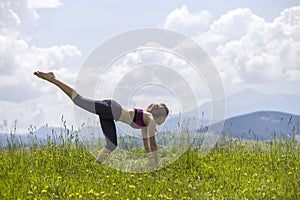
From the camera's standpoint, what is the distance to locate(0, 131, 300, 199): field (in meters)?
6.54

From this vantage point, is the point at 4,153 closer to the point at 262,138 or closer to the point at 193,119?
the point at 193,119

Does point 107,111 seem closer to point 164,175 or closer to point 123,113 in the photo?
point 123,113

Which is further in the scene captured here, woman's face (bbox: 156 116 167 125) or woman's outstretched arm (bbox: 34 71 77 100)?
woman's face (bbox: 156 116 167 125)

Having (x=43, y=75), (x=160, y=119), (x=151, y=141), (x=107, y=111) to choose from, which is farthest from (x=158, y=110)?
(x=43, y=75)

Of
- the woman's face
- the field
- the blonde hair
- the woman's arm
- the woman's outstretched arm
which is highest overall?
the woman's outstretched arm

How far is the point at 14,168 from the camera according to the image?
804 centimetres

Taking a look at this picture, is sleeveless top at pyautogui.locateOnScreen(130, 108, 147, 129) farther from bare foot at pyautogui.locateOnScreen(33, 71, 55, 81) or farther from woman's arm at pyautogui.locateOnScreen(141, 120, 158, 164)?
bare foot at pyautogui.locateOnScreen(33, 71, 55, 81)

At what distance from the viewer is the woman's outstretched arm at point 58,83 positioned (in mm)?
8375

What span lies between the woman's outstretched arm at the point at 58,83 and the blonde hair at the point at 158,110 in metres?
1.41

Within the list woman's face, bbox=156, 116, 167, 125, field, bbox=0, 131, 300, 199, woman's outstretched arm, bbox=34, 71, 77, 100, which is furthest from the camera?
woman's face, bbox=156, 116, 167, 125

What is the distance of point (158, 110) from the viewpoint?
8.45 metres

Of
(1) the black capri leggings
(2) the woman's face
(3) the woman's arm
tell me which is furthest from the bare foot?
(2) the woman's face

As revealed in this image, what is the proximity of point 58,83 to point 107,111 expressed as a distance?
40.2 inches

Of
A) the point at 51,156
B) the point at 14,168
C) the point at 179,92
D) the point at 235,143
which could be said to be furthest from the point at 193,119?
the point at 14,168
